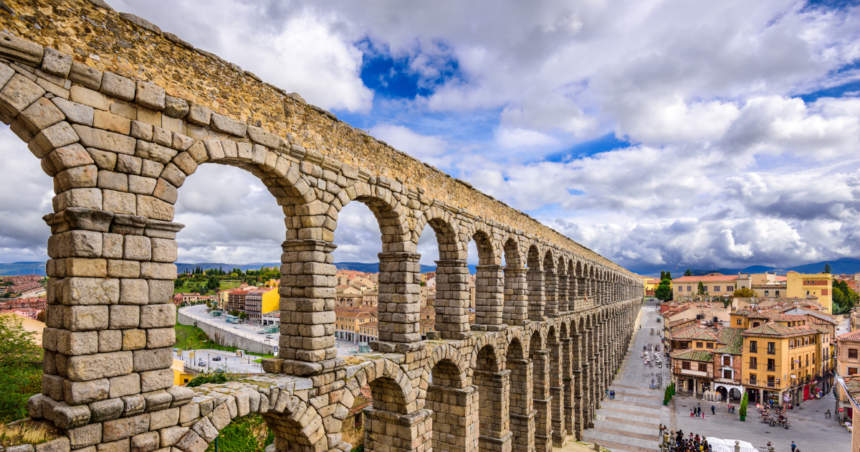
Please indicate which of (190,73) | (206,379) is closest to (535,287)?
(190,73)

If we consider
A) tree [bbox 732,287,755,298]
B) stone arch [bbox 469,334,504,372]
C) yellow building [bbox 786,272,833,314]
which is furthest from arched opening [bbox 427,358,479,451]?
tree [bbox 732,287,755,298]

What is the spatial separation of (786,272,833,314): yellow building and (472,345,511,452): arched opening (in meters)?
72.7

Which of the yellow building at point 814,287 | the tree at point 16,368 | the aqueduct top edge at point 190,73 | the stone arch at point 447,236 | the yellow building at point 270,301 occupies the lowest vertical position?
the yellow building at point 270,301

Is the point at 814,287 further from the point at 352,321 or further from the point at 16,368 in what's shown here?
the point at 16,368

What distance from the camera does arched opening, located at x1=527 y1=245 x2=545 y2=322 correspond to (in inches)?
884

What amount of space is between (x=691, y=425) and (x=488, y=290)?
25.6m

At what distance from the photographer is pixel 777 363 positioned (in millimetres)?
37969

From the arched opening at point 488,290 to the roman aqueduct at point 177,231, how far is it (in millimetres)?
736

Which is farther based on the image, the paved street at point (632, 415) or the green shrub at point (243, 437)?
the paved street at point (632, 415)

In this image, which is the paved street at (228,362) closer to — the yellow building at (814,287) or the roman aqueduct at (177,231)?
the roman aqueduct at (177,231)

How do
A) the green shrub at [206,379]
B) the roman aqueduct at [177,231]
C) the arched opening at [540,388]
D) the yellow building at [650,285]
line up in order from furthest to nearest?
1. the yellow building at [650,285]
2. the green shrub at [206,379]
3. the arched opening at [540,388]
4. the roman aqueduct at [177,231]

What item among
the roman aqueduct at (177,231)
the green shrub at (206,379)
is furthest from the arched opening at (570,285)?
the green shrub at (206,379)

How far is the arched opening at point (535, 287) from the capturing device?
884 inches

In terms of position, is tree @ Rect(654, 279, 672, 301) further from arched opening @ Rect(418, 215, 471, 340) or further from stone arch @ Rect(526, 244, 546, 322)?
arched opening @ Rect(418, 215, 471, 340)
